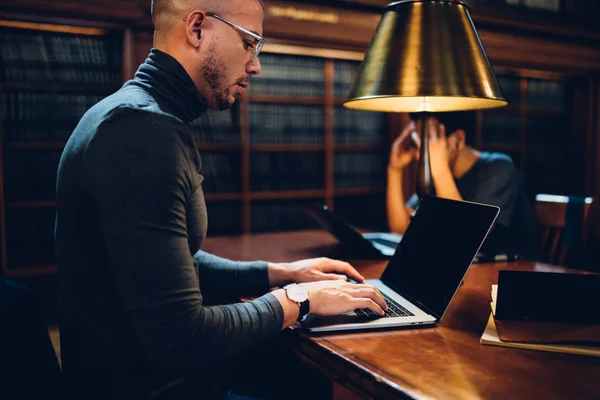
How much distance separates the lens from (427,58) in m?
1.22

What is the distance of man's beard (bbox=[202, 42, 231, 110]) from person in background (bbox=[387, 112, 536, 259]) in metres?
0.72

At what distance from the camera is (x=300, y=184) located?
3.17m

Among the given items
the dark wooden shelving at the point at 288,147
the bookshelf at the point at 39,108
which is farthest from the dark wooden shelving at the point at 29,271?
the dark wooden shelving at the point at 288,147

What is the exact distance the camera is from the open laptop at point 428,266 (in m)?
0.98

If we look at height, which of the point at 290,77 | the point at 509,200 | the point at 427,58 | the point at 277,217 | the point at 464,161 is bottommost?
the point at 277,217

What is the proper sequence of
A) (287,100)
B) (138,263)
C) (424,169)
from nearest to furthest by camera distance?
(138,263), (424,169), (287,100)

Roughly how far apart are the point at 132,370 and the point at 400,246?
694mm

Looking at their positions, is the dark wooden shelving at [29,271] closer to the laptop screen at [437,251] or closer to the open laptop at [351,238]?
the open laptop at [351,238]

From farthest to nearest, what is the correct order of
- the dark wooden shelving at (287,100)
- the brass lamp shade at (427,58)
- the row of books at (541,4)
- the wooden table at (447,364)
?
1. the row of books at (541,4)
2. the dark wooden shelving at (287,100)
3. the brass lamp shade at (427,58)
4. the wooden table at (447,364)

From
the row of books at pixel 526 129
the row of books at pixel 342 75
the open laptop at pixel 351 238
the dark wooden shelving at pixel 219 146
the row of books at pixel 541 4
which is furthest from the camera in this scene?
the row of books at pixel 526 129

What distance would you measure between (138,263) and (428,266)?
62 cm

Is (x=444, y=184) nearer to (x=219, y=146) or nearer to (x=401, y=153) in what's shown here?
(x=401, y=153)

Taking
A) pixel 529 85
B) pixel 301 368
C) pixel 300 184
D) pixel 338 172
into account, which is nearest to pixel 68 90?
pixel 300 184

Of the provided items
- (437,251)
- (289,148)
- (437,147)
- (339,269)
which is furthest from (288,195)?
(437,251)
